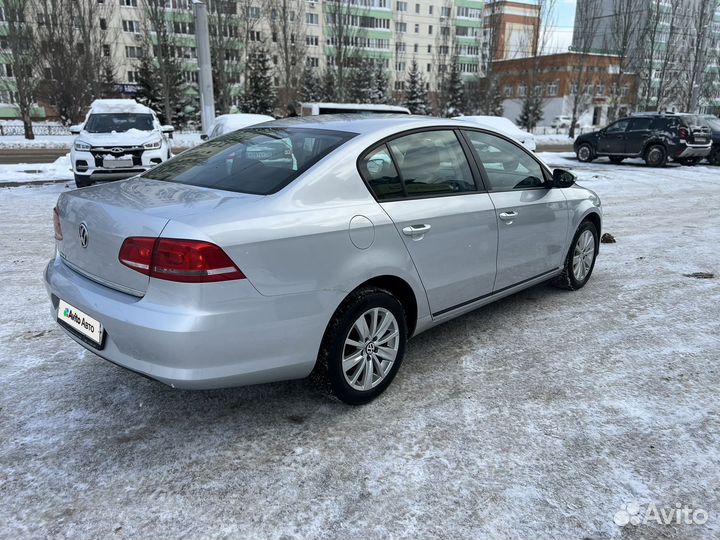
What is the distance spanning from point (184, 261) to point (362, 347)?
111 centimetres

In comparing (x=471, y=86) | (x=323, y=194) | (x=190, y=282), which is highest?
(x=471, y=86)

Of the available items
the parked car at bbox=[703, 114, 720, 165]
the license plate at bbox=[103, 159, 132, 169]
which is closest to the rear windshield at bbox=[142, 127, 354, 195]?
the license plate at bbox=[103, 159, 132, 169]

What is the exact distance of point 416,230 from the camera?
3.17 meters

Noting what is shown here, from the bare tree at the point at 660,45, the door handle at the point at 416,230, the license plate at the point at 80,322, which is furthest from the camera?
the bare tree at the point at 660,45

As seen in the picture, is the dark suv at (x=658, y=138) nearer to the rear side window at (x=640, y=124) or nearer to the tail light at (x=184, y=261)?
the rear side window at (x=640, y=124)

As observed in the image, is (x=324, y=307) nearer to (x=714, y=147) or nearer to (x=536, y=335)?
(x=536, y=335)

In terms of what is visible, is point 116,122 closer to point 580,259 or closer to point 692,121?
point 580,259

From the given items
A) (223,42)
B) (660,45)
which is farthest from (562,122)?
(223,42)

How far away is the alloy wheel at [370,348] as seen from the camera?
295 centimetres

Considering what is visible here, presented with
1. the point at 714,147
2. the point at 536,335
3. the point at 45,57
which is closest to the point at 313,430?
the point at 536,335

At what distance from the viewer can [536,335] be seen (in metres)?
4.14

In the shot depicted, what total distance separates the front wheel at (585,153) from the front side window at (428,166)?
1724 centimetres

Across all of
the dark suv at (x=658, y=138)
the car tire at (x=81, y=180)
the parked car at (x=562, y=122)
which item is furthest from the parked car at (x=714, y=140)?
the parked car at (x=562, y=122)

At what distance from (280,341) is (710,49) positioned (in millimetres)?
47916
